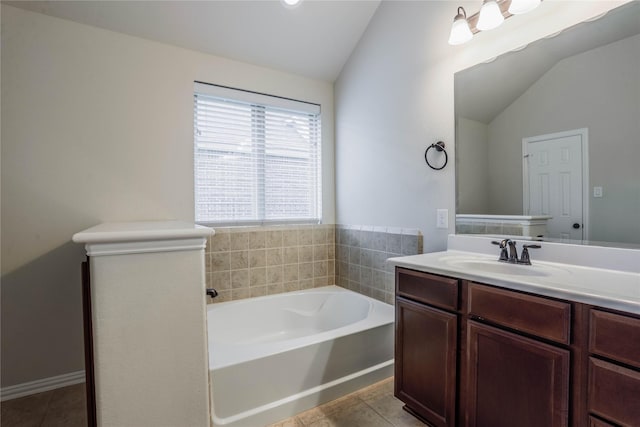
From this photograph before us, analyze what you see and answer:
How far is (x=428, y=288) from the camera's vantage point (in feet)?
4.95

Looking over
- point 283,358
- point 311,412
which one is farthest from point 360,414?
point 283,358

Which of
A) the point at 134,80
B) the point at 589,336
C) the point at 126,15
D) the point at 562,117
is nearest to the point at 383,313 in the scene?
the point at 589,336

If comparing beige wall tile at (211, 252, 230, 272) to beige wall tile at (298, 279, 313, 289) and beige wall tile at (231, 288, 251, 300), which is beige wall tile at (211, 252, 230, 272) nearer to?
beige wall tile at (231, 288, 251, 300)

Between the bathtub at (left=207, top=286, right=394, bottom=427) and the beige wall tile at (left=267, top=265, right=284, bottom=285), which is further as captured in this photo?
the beige wall tile at (left=267, top=265, right=284, bottom=285)

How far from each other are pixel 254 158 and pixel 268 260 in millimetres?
921

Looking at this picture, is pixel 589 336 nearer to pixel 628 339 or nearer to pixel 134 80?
pixel 628 339

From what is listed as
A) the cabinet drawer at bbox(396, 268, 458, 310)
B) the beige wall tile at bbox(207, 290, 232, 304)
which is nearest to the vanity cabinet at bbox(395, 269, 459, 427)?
the cabinet drawer at bbox(396, 268, 458, 310)

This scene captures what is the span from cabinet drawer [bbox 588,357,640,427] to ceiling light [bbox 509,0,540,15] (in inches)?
60.6

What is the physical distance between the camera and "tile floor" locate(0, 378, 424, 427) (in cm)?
167

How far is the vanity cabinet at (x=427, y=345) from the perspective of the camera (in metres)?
1.39

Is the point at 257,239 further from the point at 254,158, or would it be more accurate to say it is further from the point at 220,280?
the point at 254,158

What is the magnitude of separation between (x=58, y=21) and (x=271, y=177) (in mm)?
1758

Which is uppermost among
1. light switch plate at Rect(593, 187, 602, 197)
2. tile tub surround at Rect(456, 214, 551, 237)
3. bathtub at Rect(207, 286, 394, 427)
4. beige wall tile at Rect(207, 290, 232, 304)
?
light switch plate at Rect(593, 187, 602, 197)

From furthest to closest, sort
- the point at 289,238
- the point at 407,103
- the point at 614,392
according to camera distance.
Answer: the point at 289,238
the point at 407,103
the point at 614,392
